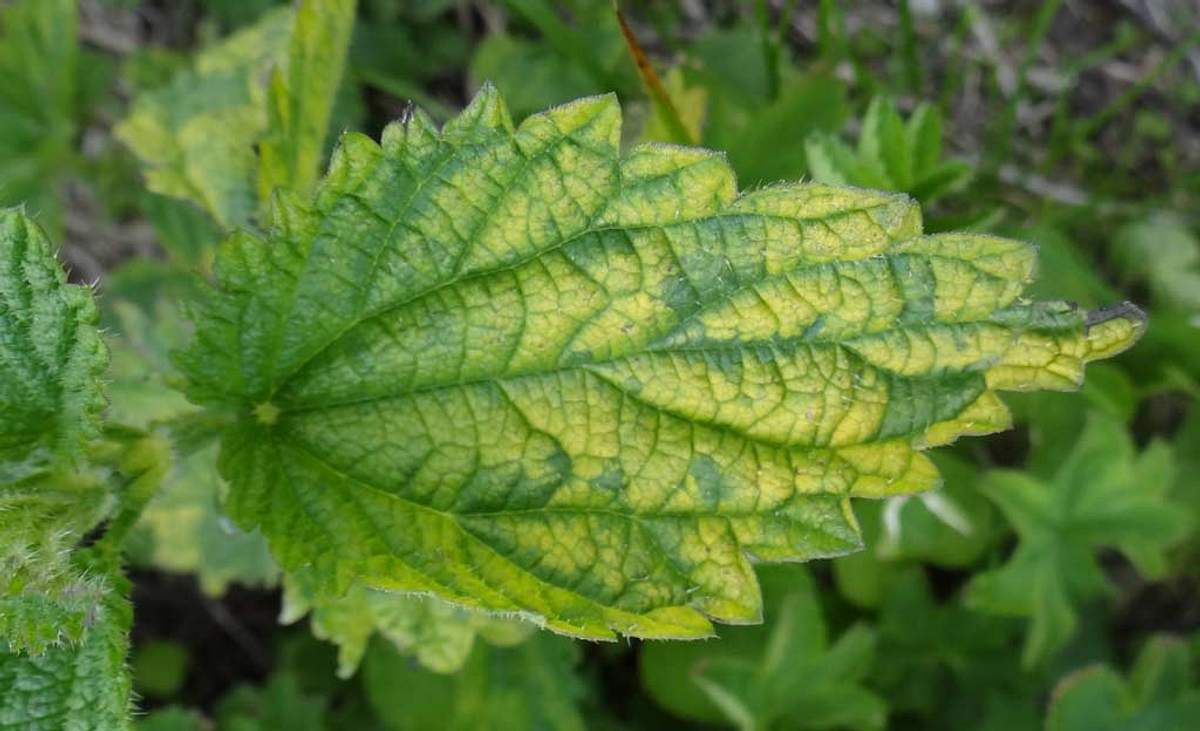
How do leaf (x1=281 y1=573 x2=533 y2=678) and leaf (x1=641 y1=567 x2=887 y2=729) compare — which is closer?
leaf (x1=281 y1=573 x2=533 y2=678)

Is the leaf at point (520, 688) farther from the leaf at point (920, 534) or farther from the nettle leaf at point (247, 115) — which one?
the nettle leaf at point (247, 115)

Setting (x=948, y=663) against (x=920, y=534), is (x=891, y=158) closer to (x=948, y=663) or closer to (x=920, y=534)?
(x=920, y=534)

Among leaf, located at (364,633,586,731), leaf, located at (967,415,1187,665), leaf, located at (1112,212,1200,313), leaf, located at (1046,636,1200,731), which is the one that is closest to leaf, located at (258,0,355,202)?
leaf, located at (364,633,586,731)

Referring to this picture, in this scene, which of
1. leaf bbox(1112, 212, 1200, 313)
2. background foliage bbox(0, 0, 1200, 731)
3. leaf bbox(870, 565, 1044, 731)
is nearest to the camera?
background foliage bbox(0, 0, 1200, 731)

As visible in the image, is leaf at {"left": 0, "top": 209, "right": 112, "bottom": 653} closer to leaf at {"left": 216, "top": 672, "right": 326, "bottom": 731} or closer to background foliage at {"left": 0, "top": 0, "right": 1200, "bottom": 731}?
background foliage at {"left": 0, "top": 0, "right": 1200, "bottom": 731}

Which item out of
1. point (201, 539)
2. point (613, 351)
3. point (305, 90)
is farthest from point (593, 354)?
point (201, 539)

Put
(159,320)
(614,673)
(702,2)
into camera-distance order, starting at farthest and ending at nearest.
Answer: (702,2), (614,673), (159,320)

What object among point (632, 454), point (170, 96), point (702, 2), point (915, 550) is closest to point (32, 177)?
point (170, 96)

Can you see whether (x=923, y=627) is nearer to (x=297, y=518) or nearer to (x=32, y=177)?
(x=297, y=518)
